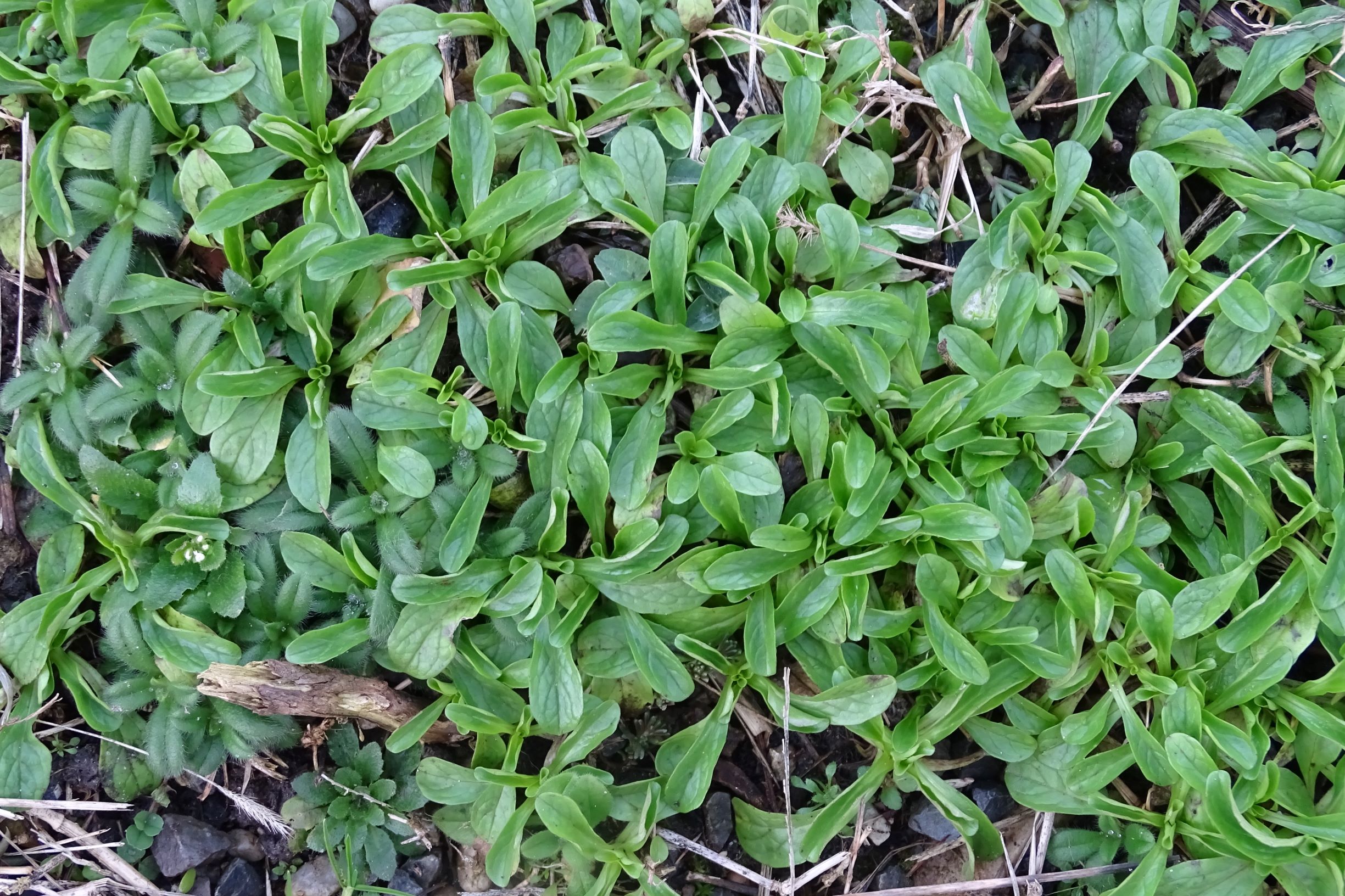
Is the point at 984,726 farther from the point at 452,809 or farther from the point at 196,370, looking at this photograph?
the point at 196,370

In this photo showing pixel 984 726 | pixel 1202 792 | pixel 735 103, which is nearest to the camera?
pixel 1202 792

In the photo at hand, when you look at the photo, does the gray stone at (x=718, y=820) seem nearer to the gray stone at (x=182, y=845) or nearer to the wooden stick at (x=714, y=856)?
the wooden stick at (x=714, y=856)

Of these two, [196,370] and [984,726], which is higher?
[196,370]

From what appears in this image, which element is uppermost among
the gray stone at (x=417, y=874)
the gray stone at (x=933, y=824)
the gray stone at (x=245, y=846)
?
the gray stone at (x=245, y=846)

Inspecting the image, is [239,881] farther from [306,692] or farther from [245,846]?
[306,692]

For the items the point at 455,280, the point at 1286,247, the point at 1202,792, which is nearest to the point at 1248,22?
the point at 1286,247

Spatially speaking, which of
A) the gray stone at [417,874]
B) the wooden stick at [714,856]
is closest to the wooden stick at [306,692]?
the gray stone at [417,874]

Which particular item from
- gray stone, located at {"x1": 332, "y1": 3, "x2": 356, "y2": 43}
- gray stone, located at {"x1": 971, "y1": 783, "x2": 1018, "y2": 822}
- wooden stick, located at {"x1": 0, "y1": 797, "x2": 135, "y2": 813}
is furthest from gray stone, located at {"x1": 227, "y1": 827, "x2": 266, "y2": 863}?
gray stone, located at {"x1": 332, "y1": 3, "x2": 356, "y2": 43}
